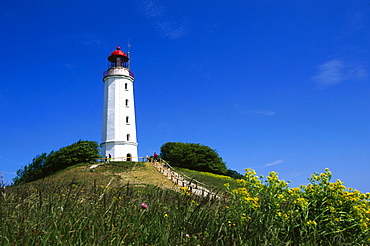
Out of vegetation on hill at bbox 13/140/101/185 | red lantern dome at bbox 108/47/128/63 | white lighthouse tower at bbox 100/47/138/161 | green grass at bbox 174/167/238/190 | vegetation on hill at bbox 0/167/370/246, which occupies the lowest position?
vegetation on hill at bbox 0/167/370/246

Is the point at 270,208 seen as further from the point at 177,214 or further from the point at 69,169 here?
the point at 69,169

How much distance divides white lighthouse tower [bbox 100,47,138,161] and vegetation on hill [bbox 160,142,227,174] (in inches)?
204

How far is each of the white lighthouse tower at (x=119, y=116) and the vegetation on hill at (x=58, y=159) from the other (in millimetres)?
3249

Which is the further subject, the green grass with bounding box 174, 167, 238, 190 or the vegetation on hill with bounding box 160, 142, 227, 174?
the vegetation on hill with bounding box 160, 142, 227, 174

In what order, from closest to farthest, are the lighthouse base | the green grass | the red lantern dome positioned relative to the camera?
the green grass < the lighthouse base < the red lantern dome

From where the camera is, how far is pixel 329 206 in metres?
6.05

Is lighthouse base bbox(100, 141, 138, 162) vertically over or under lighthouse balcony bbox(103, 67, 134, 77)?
under

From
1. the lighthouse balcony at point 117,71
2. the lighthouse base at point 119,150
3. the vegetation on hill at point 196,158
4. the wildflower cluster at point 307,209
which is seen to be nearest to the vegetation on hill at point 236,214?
the wildflower cluster at point 307,209

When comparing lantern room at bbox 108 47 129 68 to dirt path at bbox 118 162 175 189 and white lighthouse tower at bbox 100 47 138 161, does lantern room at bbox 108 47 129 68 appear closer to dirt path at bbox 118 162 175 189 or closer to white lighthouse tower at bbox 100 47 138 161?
white lighthouse tower at bbox 100 47 138 161

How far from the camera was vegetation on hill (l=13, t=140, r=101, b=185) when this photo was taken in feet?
112

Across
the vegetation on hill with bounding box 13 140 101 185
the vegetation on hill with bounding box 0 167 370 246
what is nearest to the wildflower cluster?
the vegetation on hill with bounding box 0 167 370 246

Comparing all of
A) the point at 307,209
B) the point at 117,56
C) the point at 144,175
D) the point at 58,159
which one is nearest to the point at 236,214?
the point at 307,209

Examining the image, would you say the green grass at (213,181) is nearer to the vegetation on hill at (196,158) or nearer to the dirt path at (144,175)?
the dirt path at (144,175)

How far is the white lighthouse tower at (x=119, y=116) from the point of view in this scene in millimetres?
38469
